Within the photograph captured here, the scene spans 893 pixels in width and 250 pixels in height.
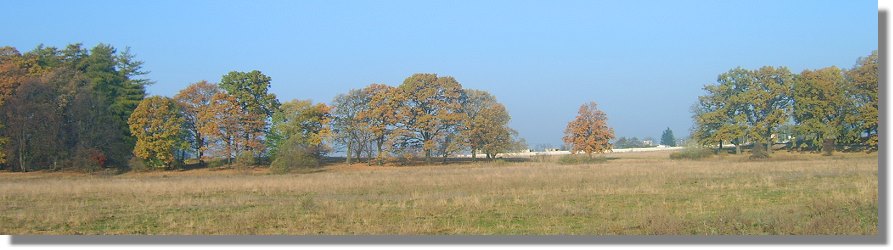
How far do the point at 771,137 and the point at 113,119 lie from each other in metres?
59.0

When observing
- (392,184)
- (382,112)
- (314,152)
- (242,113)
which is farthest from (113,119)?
(392,184)

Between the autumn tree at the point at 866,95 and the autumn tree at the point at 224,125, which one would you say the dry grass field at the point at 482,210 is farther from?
the autumn tree at the point at 866,95

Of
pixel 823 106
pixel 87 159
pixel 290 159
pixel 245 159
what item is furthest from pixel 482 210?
pixel 823 106

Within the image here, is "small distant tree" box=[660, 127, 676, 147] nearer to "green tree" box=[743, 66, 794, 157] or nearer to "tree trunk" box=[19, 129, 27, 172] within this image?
"green tree" box=[743, 66, 794, 157]

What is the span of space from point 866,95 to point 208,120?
178ft

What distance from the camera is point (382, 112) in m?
65.5

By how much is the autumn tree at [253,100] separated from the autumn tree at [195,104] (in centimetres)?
173

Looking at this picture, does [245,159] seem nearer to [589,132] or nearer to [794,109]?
[589,132]

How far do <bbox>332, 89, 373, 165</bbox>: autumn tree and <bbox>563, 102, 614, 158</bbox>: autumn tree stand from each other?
1900 centimetres

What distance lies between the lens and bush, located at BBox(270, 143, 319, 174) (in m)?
52.7

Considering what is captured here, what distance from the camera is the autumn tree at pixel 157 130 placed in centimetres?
5834

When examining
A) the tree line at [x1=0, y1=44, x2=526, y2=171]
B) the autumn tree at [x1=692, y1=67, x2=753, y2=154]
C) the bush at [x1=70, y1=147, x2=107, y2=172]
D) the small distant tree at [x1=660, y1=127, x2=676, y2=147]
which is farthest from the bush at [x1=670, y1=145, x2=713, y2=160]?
the small distant tree at [x1=660, y1=127, x2=676, y2=147]

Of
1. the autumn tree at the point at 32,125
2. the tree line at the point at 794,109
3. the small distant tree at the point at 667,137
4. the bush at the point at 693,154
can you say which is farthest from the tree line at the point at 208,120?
the small distant tree at the point at 667,137

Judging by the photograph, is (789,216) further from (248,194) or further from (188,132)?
(188,132)
